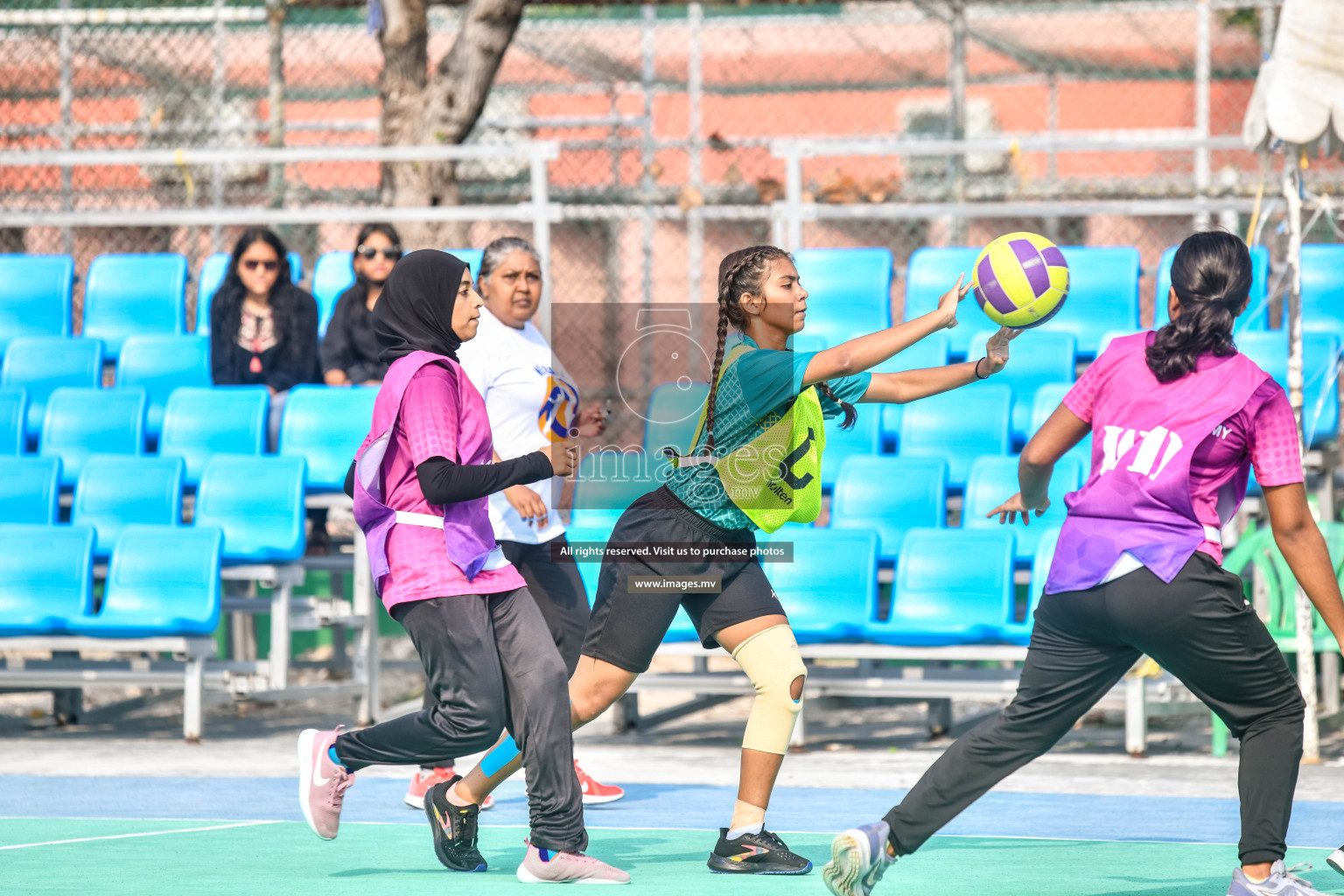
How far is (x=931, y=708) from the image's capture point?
30.6ft

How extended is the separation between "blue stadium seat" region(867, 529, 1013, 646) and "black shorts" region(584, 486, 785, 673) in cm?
308

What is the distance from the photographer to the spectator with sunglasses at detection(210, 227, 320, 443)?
10609 mm

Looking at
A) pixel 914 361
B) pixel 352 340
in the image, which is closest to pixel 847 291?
pixel 914 361

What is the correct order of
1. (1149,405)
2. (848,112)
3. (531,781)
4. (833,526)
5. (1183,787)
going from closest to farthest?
(1149,405)
(531,781)
(1183,787)
(833,526)
(848,112)

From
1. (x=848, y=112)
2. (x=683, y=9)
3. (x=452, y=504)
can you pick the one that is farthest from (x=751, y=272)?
(x=683, y=9)

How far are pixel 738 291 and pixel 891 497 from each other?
13.6 feet

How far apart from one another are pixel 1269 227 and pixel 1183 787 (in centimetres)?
664

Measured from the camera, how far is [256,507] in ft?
30.8

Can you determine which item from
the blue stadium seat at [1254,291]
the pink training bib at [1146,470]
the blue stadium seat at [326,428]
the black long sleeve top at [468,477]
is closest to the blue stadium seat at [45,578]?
the blue stadium seat at [326,428]

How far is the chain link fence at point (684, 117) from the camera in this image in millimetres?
12992

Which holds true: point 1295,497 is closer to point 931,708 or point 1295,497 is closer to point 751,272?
point 751,272

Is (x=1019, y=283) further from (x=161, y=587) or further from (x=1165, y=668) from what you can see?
(x=161, y=587)

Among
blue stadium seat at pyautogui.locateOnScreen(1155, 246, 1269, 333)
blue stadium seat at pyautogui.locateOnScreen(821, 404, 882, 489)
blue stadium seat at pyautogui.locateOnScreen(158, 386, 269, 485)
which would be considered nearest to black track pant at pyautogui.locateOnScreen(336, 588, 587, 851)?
blue stadium seat at pyautogui.locateOnScreen(821, 404, 882, 489)

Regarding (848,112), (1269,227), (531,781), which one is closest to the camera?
(531,781)
